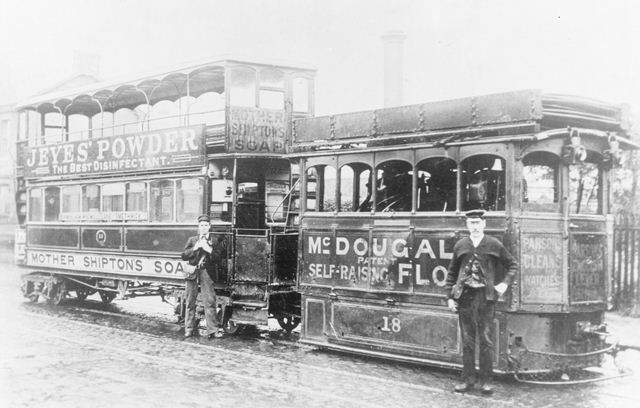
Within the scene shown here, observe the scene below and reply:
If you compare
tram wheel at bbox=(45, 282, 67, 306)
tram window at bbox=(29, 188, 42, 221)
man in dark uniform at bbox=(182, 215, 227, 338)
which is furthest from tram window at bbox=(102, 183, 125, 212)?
man in dark uniform at bbox=(182, 215, 227, 338)

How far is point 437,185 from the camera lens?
8.72 metres

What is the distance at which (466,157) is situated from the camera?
7852 mm

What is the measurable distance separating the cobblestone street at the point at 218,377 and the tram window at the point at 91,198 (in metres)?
3.54

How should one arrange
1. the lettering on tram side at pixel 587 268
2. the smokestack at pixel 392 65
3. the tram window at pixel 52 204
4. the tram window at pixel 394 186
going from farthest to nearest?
the smokestack at pixel 392 65, the tram window at pixel 52 204, the tram window at pixel 394 186, the lettering on tram side at pixel 587 268

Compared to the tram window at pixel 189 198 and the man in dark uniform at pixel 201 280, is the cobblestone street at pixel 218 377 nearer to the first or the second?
the man in dark uniform at pixel 201 280

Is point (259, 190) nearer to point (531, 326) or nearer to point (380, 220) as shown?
point (380, 220)

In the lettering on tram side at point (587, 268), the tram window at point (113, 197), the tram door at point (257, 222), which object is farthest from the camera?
the tram window at point (113, 197)

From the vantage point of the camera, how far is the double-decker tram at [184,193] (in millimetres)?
11031

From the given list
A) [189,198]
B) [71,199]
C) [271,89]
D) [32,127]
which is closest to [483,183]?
[271,89]

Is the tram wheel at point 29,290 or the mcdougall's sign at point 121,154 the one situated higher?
the mcdougall's sign at point 121,154

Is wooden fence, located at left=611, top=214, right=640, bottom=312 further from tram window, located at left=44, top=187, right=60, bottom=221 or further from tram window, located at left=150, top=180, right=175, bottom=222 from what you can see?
tram window, located at left=44, top=187, right=60, bottom=221

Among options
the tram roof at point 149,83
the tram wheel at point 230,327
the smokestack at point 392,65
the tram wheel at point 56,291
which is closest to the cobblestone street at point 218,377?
the tram wheel at point 230,327

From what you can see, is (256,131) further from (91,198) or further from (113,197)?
(91,198)

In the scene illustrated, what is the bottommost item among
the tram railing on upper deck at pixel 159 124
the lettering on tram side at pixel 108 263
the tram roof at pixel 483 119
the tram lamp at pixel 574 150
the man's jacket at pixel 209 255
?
the lettering on tram side at pixel 108 263
